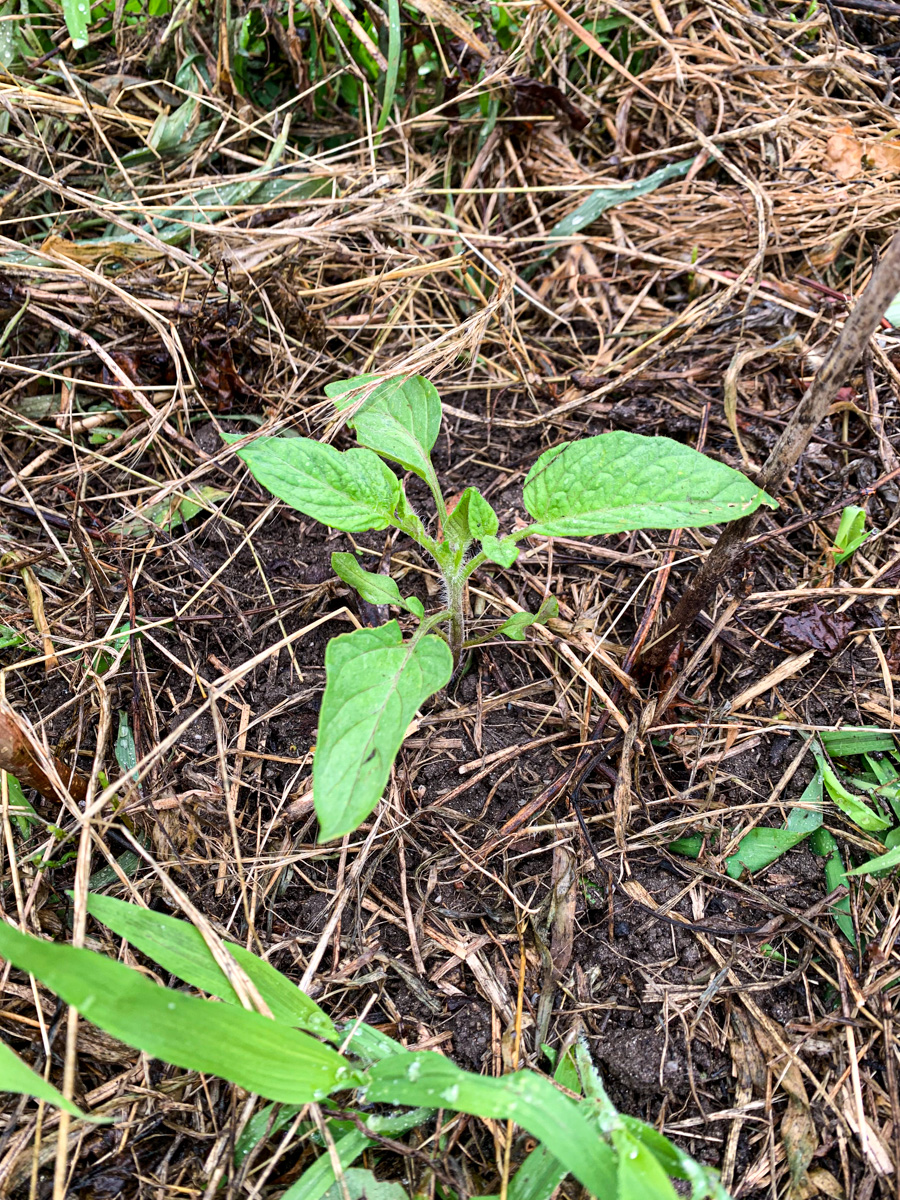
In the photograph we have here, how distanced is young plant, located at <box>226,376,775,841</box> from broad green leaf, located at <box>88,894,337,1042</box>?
34 cm

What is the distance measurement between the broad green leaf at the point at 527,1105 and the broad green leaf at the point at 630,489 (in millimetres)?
774

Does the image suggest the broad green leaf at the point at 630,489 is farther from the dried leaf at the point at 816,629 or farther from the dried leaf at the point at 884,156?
the dried leaf at the point at 884,156

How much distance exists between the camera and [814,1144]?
1148mm

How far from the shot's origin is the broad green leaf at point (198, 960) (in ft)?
3.74

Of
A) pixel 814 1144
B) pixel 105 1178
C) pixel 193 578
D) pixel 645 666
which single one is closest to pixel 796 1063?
pixel 814 1144

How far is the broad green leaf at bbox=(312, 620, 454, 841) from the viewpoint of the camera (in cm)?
103

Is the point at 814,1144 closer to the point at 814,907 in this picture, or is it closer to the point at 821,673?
the point at 814,907

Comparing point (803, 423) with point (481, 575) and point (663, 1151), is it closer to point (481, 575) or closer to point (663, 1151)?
point (481, 575)

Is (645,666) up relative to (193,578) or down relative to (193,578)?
down

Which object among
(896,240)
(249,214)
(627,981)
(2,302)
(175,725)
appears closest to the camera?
(896,240)

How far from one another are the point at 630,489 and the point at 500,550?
24cm

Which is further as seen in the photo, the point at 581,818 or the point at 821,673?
the point at 821,673

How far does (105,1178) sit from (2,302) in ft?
5.81

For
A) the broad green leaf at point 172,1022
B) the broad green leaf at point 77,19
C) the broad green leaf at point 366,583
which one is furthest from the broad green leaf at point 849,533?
the broad green leaf at point 77,19
